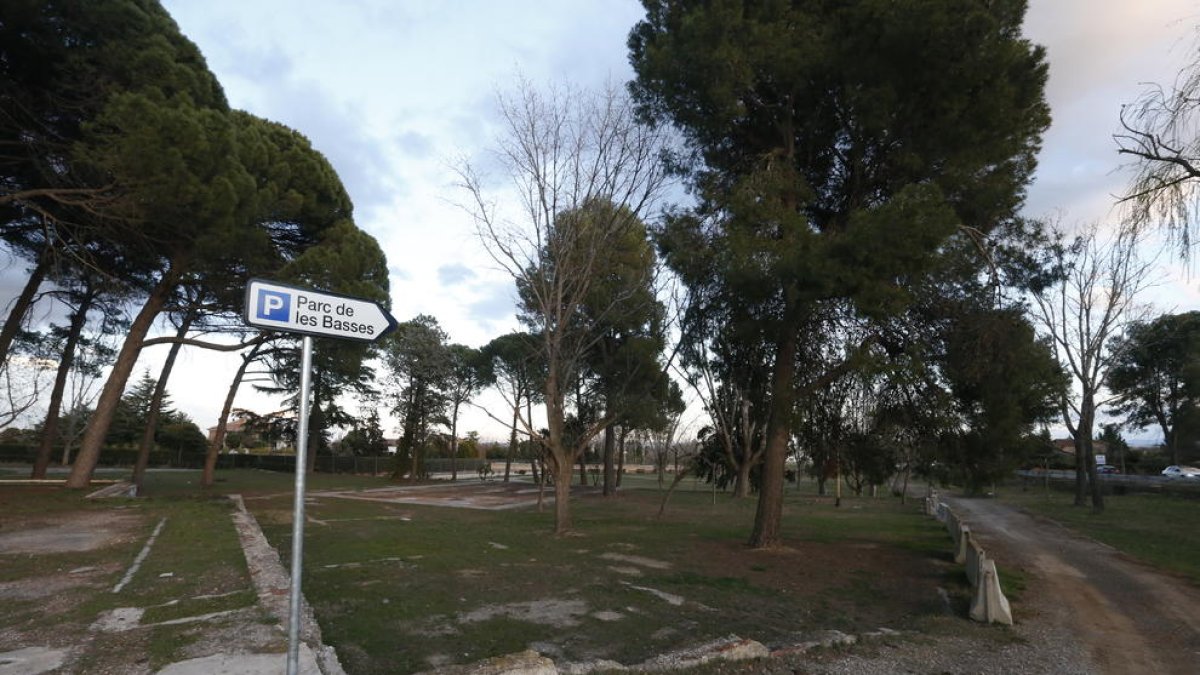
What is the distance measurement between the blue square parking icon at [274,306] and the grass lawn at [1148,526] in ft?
42.7

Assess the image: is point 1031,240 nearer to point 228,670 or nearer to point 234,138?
point 228,670

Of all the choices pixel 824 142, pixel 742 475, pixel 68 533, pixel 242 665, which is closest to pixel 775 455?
pixel 824 142

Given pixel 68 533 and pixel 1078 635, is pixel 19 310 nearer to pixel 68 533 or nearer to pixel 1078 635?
pixel 68 533

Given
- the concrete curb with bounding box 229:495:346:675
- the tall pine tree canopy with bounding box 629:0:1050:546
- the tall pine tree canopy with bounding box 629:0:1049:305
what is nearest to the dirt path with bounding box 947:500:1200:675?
the tall pine tree canopy with bounding box 629:0:1050:546

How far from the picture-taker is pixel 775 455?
12328 mm

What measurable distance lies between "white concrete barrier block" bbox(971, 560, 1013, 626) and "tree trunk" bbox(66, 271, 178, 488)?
798 inches

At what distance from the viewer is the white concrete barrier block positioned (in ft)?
23.4

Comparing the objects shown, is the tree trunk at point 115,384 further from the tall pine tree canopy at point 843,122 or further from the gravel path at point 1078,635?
the gravel path at point 1078,635

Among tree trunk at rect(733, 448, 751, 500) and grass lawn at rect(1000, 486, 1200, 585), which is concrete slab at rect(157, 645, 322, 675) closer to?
grass lawn at rect(1000, 486, 1200, 585)

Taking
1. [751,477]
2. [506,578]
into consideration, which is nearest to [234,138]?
[506,578]

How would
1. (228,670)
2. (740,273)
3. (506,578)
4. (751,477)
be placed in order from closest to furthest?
(228,670), (506,578), (740,273), (751,477)

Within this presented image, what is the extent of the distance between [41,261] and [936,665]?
71.6 feet

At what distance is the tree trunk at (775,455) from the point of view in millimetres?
12009

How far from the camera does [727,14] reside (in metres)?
11.0
